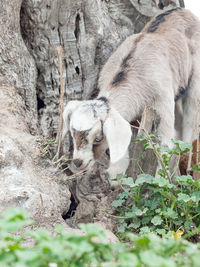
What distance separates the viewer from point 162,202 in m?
2.78

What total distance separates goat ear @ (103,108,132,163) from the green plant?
0.23 metres

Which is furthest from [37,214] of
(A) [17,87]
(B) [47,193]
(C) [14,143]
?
(A) [17,87]

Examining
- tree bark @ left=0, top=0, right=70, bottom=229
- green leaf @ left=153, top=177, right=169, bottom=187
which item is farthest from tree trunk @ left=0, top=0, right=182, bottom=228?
green leaf @ left=153, top=177, right=169, bottom=187

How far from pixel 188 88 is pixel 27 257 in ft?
11.8

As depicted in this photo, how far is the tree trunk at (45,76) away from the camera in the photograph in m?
3.09

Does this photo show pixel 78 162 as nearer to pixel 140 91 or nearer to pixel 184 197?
pixel 140 91

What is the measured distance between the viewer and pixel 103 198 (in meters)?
3.50

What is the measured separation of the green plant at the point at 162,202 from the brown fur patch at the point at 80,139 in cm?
52

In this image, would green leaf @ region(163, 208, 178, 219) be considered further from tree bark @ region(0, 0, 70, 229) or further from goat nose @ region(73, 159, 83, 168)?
goat nose @ region(73, 159, 83, 168)

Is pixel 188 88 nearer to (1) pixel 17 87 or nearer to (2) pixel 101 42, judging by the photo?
(2) pixel 101 42

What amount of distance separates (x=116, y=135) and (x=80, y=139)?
32cm

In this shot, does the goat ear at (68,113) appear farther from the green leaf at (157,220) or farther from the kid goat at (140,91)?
the green leaf at (157,220)

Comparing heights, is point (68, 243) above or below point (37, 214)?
above

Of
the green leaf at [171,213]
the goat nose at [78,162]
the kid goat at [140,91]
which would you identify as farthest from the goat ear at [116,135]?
the green leaf at [171,213]
